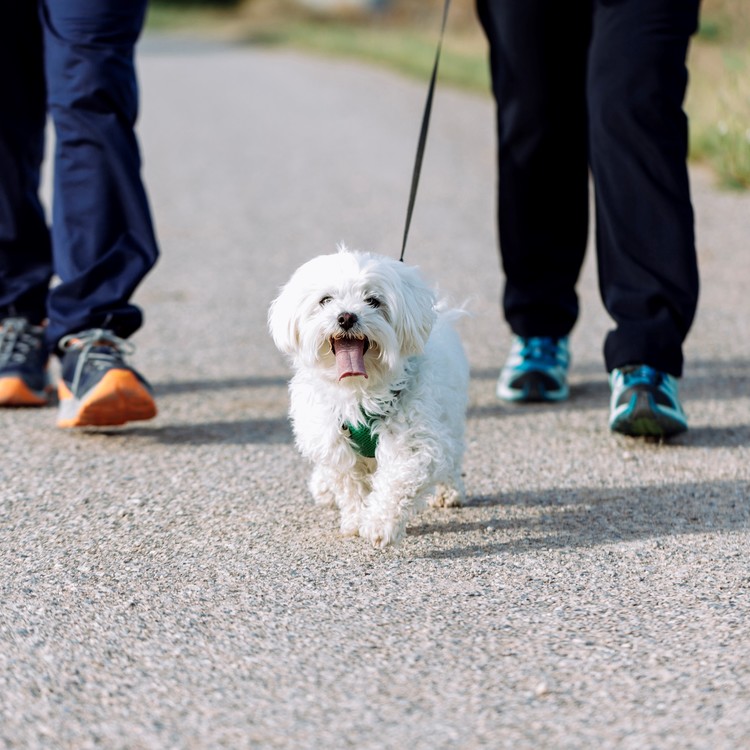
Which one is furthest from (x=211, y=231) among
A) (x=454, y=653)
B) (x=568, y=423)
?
(x=454, y=653)

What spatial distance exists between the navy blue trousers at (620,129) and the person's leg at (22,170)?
4.95 feet

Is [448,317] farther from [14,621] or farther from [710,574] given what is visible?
[14,621]

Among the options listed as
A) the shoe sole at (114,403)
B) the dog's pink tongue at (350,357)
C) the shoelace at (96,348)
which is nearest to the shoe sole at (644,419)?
the dog's pink tongue at (350,357)

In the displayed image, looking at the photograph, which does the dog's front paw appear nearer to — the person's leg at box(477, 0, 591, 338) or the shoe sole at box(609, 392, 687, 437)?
the shoe sole at box(609, 392, 687, 437)

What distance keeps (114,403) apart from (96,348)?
0.23 m

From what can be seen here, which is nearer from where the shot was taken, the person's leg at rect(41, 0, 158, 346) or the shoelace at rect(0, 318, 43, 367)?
the person's leg at rect(41, 0, 158, 346)

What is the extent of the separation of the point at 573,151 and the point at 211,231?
4003 millimetres

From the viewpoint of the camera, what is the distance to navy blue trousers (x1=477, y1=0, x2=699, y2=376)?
384 centimetres

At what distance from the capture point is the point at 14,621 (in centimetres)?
266

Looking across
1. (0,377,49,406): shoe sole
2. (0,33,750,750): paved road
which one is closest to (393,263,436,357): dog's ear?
(0,33,750,750): paved road

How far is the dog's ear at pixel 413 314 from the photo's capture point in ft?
9.78

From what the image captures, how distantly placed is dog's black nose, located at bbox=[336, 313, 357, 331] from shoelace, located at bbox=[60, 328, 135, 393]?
118 centimetres

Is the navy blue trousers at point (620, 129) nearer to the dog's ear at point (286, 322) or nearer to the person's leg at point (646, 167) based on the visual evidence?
the person's leg at point (646, 167)

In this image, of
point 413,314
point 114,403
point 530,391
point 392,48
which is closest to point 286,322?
point 413,314
